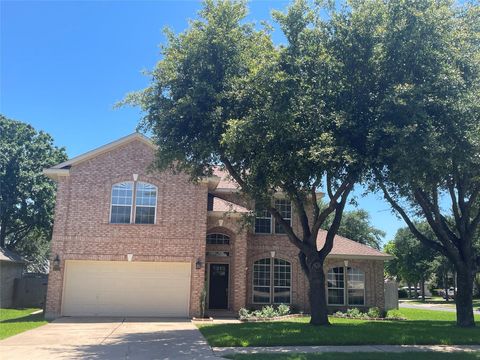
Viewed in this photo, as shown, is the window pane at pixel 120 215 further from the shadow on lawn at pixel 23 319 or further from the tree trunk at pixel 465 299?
the tree trunk at pixel 465 299

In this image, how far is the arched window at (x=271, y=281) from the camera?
24.0 metres

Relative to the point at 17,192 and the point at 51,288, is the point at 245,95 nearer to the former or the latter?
the point at 51,288

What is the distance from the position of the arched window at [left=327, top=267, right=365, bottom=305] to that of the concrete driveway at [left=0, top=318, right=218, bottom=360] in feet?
29.4

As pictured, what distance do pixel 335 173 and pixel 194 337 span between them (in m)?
6.46

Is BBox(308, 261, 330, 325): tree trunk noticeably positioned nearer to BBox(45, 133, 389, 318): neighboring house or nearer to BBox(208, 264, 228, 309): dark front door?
BBox(45, 133, 389, 318): neighboring house

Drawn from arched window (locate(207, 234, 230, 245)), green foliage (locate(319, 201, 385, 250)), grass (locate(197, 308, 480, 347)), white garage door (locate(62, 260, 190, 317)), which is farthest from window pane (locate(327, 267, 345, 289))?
green foliage (locate(319, 201, 385, 250))

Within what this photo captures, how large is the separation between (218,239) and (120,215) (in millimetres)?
5036

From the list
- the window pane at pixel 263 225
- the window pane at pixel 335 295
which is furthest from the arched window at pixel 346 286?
the window pane at pixel 263 225

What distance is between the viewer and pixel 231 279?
2336 centimetres

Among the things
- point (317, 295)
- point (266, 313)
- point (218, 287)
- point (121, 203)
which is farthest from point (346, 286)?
point (121, 203)

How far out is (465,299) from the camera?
17312 millimetres

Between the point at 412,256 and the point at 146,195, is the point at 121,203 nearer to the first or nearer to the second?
the point at 146,195

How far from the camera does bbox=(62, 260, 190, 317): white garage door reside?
20953 mm

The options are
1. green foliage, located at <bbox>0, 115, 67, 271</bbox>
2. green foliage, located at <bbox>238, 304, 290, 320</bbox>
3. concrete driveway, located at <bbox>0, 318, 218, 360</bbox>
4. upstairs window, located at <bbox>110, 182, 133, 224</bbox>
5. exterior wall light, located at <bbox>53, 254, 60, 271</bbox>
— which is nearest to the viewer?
concrete driveway, located at <bbox>0, 318, 218, 360</bbox>
